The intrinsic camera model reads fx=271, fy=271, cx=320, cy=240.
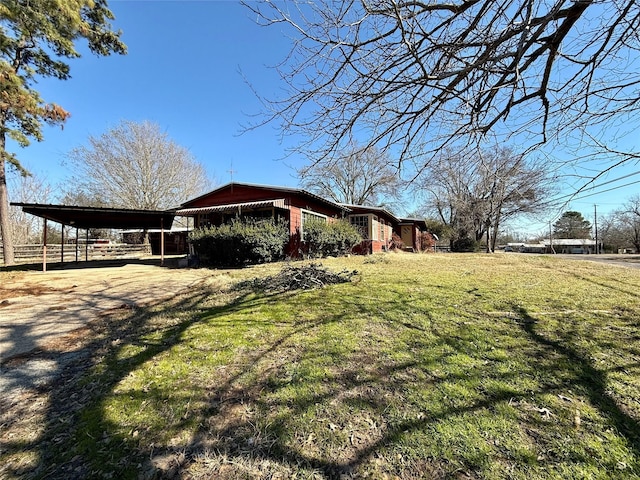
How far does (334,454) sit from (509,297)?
4.35 m

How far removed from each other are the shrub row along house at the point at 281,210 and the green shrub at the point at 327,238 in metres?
0.45

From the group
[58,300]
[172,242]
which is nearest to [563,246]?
[172,242]

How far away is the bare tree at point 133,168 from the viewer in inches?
888

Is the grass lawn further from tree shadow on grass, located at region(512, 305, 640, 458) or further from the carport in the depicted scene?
the carport

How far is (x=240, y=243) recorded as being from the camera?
34.3ft

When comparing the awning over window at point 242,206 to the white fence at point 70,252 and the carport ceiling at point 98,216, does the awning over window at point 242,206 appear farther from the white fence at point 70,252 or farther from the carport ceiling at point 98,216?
the white fence at point 70,252

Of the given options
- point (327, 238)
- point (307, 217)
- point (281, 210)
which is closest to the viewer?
point (281, 210)

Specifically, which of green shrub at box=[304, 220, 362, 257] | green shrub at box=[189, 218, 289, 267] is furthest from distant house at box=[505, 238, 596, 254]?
green shrub at box=[189, 218, 289, 267]

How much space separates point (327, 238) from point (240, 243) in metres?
4.49

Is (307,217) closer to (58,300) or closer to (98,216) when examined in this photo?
(98,216)

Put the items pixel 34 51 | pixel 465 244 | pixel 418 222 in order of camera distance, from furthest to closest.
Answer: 1. pixel 418 222
2. pixel 465 244
3. pixel 34 51

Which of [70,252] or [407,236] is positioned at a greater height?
[407,236]

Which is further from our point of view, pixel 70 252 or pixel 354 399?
pixel 70 252

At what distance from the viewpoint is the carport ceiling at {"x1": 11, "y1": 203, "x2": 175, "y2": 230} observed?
990cm
